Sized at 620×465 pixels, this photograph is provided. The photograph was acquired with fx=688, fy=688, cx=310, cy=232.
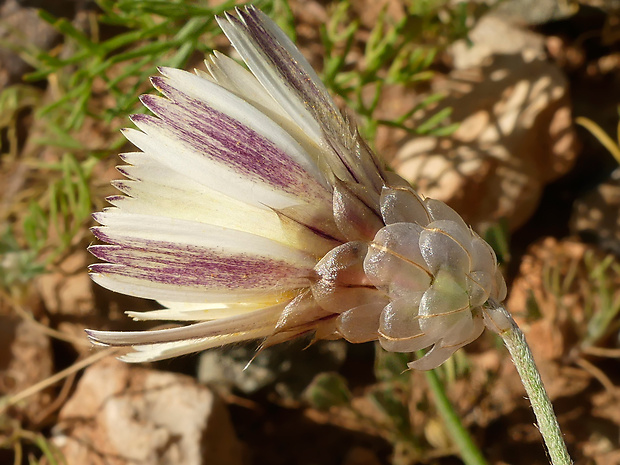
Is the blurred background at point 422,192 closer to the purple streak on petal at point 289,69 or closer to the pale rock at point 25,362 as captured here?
the pale rock at point 25,362

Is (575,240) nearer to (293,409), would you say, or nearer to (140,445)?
(293,409)

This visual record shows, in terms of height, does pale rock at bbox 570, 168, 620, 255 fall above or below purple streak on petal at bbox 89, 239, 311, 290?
below

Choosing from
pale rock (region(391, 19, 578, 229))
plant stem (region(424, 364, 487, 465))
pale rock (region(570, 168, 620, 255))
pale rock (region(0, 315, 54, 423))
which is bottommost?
pale rock (region(570, 168, 620, 255))

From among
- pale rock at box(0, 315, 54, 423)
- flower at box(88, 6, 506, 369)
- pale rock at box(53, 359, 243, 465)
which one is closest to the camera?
flower at box(88, 6, 506, 369)

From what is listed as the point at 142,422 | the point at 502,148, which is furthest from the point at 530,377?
the point at 502,148

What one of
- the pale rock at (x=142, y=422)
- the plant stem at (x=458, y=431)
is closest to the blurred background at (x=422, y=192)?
the pale rock at (x=142, y=422)

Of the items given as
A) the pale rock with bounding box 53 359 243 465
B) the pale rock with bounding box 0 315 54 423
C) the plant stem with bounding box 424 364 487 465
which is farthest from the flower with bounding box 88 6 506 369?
the pale rock with bounding box 0 315 54 423

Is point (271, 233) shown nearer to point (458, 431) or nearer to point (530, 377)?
point (530, 377)

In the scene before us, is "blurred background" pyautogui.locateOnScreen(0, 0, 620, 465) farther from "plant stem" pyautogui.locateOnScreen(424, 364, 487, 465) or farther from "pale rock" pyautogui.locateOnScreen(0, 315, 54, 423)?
"plant stem" pyautogui.locateOnScreen(424, 364, 487, 465)
